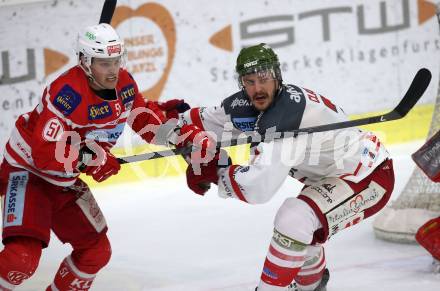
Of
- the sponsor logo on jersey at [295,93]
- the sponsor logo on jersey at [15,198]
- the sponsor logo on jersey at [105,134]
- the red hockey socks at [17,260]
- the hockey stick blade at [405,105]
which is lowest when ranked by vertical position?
the red hockey socks at [17,260]

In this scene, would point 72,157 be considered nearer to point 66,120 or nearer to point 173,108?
point 66,120

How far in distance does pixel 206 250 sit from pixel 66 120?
1280 mm

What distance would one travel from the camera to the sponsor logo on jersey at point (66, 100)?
3.07 meters

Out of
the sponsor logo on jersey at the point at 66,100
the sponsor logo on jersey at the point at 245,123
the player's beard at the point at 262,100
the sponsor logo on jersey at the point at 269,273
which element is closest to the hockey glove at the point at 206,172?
the sponsor logo on jersey at the point at 245,123

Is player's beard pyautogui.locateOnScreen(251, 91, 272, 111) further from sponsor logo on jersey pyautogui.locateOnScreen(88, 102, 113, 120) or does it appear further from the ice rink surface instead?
the ice rink surface

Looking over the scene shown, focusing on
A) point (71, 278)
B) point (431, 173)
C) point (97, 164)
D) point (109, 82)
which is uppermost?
point (109, 82)

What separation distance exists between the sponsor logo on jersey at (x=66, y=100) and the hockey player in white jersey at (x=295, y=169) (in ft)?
1.63

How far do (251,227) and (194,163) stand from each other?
134 cm

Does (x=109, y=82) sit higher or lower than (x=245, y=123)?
higher

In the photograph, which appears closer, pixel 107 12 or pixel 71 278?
pixel 71 278

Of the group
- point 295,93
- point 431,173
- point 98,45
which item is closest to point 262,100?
point 295,93

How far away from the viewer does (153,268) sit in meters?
Result: 3.98

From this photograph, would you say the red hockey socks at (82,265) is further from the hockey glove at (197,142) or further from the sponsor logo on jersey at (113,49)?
the sponsor logo on jersey at (113,49)

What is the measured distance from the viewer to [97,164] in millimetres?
3121
